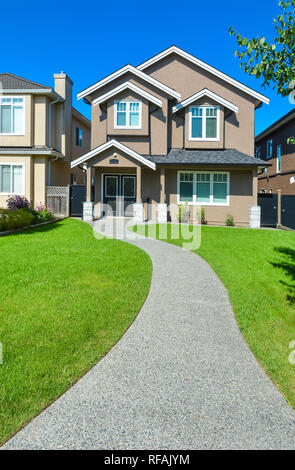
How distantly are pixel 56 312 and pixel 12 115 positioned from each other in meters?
18.8

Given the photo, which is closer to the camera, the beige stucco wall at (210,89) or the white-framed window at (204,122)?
the white-framed window at (204,122)

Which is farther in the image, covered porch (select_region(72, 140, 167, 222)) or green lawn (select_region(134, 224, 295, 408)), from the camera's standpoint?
covered porch (select_region(72, 140, 167, 222))

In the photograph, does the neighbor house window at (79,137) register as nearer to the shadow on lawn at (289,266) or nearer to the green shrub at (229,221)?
the green shrub at (229,221)

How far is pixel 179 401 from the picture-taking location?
11.8 feet

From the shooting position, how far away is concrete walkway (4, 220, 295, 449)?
304 centimetres

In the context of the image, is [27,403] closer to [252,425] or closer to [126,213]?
[252,425]

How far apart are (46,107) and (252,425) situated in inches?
866

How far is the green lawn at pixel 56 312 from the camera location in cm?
380

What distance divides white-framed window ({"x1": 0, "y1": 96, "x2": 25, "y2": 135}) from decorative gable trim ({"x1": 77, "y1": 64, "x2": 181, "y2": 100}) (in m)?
3.75

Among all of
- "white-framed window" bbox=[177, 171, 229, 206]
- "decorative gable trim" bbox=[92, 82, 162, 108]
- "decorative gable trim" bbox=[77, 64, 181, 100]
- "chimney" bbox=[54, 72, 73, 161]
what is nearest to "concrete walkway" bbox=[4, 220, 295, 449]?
"white-framed window" bbox=[177, 171, 229, 206]

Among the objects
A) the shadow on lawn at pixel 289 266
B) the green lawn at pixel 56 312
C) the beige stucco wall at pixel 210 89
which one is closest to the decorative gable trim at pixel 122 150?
the beige stucco wall at pixel 210 89

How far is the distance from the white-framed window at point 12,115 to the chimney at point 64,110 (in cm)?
270

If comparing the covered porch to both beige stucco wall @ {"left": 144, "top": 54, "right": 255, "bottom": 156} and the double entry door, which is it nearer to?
the double entry door

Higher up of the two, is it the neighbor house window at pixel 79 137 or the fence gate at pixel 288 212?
the neighbor house window at pixel 79 137
